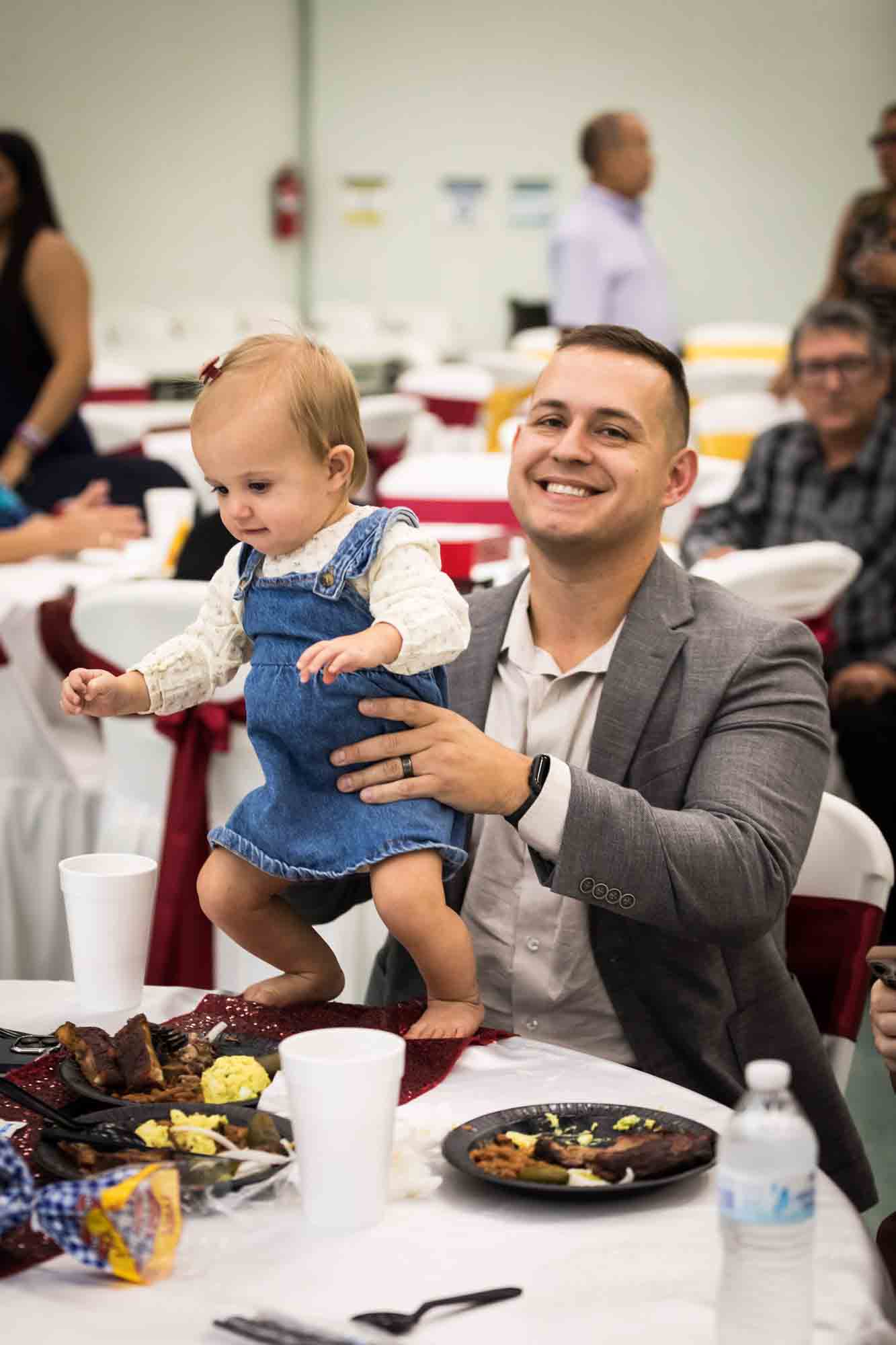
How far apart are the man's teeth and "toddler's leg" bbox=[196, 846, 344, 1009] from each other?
61 centimetres

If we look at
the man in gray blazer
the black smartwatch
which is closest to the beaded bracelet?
the man in gray blazer

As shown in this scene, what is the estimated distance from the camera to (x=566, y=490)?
82.1 inches

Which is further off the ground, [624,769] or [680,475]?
[680,475]

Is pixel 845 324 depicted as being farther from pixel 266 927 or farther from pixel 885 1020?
pixel 266 927

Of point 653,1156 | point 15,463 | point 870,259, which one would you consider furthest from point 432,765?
point 870,259

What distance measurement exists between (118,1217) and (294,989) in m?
0.65

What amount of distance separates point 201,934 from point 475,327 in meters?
11.0

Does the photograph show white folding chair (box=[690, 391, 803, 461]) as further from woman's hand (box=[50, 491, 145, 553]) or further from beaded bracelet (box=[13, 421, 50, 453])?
woman's hand (box=[50, 491, 145, 553])

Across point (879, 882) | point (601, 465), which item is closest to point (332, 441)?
point (601, 465)

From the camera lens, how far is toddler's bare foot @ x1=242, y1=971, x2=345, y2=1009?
1.74 metres

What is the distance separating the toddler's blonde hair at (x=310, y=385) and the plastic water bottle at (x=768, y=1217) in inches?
34.1

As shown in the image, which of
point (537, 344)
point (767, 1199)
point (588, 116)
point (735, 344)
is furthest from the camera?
point (588, 116)

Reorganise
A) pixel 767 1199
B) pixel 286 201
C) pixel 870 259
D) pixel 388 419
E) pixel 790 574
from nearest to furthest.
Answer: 1. pixel 767 1199
2. pixel 790 574
3. pixel 870 259
4. pixel 388 419
5. pixel 286 201

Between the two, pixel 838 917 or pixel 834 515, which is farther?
pixel 834 515
